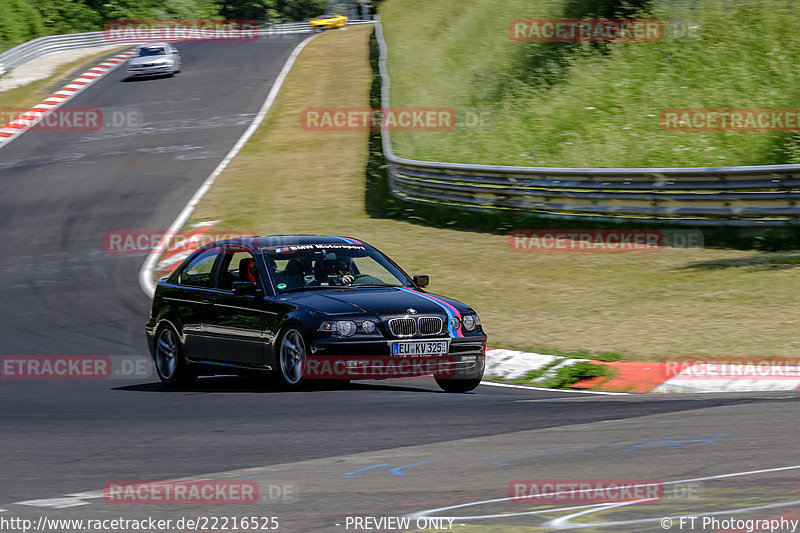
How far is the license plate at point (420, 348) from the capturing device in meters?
9.46

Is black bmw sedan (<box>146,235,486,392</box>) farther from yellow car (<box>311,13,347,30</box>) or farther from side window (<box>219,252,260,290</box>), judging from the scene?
yellow car (<box>311,13,347,30</box>)

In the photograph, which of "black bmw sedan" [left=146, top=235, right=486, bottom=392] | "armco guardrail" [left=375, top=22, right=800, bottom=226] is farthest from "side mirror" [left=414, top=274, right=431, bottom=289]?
"armco guardrail" [left=375, top=22, right=800, bottom=226]

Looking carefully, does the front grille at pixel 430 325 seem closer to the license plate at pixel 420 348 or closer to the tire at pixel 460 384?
the license plate at pixel 420 348

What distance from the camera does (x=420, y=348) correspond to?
31.3 feet

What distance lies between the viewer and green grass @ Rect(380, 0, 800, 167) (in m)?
23.7

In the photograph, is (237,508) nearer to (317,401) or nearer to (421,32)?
(317,401)

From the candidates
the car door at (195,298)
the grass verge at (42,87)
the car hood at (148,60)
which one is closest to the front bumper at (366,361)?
the car door at (195,298)

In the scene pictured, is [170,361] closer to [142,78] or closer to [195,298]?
[195,298]

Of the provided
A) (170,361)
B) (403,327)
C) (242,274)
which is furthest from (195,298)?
(403,327)

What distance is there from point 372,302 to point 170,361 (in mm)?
2581

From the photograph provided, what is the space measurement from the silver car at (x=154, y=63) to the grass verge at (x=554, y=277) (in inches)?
633

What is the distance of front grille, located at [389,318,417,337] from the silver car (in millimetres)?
36885

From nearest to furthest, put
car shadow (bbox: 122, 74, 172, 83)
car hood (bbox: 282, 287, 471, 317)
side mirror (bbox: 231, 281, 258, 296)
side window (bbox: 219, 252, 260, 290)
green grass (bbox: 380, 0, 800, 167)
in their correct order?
car hood (bbox: 282, 287, 471, 317), side mirror (bbox: 231, 281, 258, 296), side window (bbox: 219, 252, 260, 290), green grass (bbox: 380, 0, 800, 167), car shadow (bbox: 122, 74, 172, 83)

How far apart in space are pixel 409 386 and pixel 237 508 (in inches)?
195
